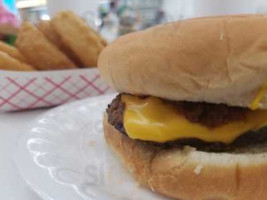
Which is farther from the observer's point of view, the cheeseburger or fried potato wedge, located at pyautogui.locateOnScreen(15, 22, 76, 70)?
fried potato wedge, located at pyautogui.locateOnScreen(15, 22, 76, 70)

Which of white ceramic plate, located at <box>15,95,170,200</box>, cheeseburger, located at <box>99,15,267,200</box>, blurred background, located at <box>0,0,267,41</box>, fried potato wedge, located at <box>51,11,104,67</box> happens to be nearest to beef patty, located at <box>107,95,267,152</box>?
cheeseburger, located at <box>99,15,267,200</box>

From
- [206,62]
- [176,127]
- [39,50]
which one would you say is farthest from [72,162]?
[39,50]

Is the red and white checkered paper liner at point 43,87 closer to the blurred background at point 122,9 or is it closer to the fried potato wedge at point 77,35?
the fried potato wedge at point 77,35

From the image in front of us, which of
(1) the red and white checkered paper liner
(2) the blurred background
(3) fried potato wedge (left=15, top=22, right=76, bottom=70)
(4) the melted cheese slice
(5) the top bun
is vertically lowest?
(2) the blurred background

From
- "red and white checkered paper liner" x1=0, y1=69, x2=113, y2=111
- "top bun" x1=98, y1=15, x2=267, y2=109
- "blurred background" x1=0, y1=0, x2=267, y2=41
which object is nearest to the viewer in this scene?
"top bun" x1=98, y1=15, x2=267, y2=109

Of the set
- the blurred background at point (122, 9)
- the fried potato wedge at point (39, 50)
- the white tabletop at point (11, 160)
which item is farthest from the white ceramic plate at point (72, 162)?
the blurred background at point (122, 9)

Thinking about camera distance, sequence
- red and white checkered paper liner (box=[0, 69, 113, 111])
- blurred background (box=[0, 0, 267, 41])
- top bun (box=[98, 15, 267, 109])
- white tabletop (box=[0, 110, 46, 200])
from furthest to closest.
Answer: blurred background (box=[0, 0, 267, 41]) → red and white checkered paper liner (box=[0, 69, 113, 111]) → white tabletop (box=[0, 110, 46, 200]) → top bun (box=[98, 15, 267, 109])

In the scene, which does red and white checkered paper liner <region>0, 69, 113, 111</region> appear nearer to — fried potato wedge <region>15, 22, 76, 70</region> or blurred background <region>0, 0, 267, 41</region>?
fried potato wedge <region>15, 22, 76, 70</region>

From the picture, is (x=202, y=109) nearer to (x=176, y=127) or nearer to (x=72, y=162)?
(x=176, y=127)
